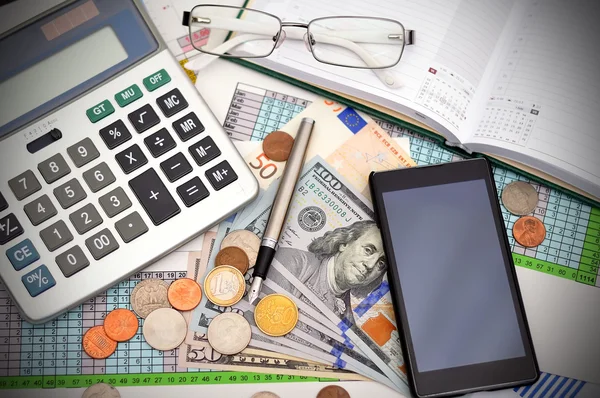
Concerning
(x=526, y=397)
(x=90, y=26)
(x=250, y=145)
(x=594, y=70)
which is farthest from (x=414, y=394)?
(x=90, y=26)

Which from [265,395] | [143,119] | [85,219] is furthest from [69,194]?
[265,395]

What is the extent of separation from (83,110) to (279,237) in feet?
1.09

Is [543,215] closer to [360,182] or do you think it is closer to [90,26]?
[360,182]

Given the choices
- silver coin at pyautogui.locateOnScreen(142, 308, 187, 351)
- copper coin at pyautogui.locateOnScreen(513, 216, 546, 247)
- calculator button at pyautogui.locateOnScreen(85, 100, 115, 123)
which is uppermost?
calculator button at pyautogui.locateOnScreen(85, 100, 115, 123)

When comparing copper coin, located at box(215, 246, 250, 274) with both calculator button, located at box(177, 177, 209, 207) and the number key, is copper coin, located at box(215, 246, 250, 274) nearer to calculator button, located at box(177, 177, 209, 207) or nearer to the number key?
calculator button, located at box(177, 177, 209, 207)

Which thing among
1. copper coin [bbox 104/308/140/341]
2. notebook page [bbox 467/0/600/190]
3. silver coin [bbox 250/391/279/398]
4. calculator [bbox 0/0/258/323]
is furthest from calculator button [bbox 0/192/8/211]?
notebook page [bbox 467/0/600/190]

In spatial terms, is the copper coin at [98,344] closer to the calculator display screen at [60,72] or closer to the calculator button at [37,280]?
the calculator button at [37,280]

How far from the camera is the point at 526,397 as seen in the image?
847mm

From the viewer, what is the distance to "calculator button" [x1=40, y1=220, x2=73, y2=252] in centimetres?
77

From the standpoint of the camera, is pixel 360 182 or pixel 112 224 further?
pixel 360 182

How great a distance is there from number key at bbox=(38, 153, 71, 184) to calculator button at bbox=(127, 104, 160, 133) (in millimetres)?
108

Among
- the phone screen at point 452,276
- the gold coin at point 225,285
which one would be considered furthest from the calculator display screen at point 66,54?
the phone screen at point 452,276

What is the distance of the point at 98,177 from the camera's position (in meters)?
0.80

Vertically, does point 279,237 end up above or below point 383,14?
below
